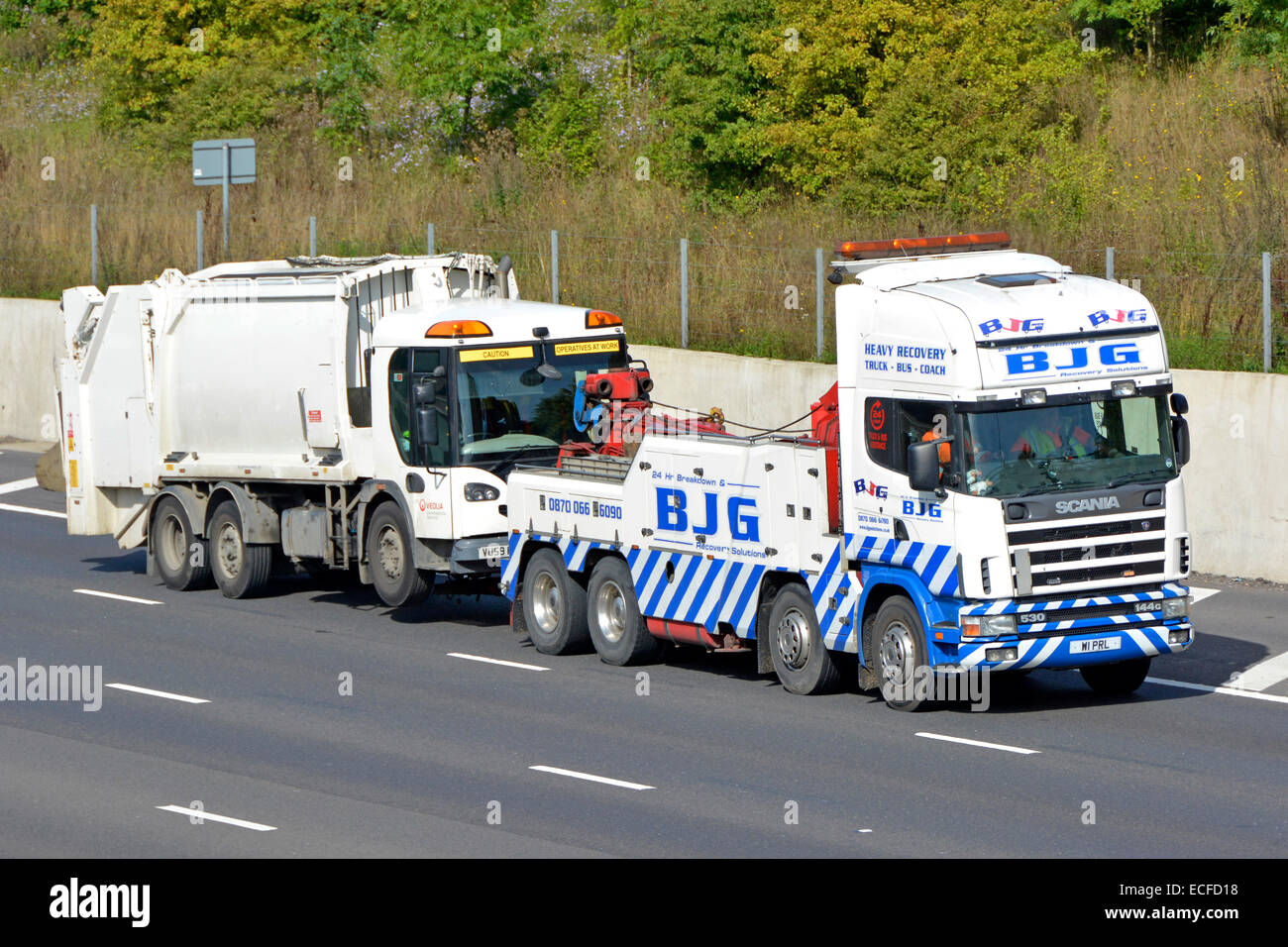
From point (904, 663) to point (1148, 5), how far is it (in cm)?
2367

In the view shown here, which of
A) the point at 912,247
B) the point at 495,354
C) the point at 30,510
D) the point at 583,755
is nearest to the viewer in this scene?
the point at 583,755

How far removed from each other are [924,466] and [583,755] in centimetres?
302

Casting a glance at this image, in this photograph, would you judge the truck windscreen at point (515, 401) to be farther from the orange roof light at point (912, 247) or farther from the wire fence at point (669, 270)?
the wire fence at point (669, 270)

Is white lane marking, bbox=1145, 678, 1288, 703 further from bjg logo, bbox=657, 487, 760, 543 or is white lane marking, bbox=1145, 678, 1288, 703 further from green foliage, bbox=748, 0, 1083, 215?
green foliage, bbox=748, 0, 1083, 215

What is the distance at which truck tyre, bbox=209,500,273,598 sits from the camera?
2105 cm

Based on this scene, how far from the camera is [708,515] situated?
16.0m

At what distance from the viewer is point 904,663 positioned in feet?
47.4


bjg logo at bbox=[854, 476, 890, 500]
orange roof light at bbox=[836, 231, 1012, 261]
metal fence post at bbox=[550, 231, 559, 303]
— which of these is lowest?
bjg logo at bbox=[854, 476, 890, 500]

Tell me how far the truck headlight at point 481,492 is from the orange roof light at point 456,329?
1.39 meters

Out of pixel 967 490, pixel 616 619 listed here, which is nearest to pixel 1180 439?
pixel 967 490

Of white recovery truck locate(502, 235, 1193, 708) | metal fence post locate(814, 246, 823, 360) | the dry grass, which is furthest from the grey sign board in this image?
white recovery truck locate(502, 235, 1193, 708)

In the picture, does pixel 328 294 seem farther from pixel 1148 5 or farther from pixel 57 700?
pixel 1148 5

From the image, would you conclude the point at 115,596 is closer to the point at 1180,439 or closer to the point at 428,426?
the point at 428,426

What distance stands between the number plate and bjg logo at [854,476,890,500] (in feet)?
5.46
